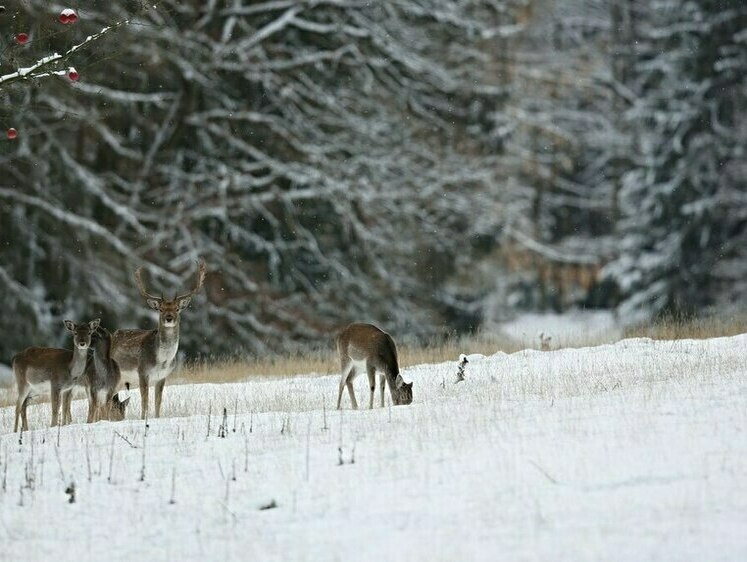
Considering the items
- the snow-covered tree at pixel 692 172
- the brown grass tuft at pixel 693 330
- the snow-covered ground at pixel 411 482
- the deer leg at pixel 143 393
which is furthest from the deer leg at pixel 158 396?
the snow-covered tree at pixel 692 172

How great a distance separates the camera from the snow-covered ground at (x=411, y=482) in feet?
25.0

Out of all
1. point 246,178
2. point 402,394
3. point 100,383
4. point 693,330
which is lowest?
point 402,394

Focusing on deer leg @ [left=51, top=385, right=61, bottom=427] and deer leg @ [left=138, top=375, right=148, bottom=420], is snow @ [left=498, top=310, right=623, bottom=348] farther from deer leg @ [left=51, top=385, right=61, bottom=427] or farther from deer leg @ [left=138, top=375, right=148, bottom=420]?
deer leg @ [left=51, top=385, right=61, bottom=427]

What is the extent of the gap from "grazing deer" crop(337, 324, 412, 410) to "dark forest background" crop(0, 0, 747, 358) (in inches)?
333

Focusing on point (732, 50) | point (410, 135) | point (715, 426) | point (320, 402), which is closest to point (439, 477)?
point (715, 426)

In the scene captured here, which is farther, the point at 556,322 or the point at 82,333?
the point at 556,322

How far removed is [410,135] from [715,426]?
20.7 meters

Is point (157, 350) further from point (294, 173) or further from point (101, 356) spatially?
point (294, 173)

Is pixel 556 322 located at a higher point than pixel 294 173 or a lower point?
lower

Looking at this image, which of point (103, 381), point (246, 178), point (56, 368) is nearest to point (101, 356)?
point (103, 381)

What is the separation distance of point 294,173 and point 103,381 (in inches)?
562

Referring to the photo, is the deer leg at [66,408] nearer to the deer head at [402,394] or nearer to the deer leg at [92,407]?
the deer leg at [92,407]

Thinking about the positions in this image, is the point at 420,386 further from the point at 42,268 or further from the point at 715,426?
the point at 42,268

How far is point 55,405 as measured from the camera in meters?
12.6
